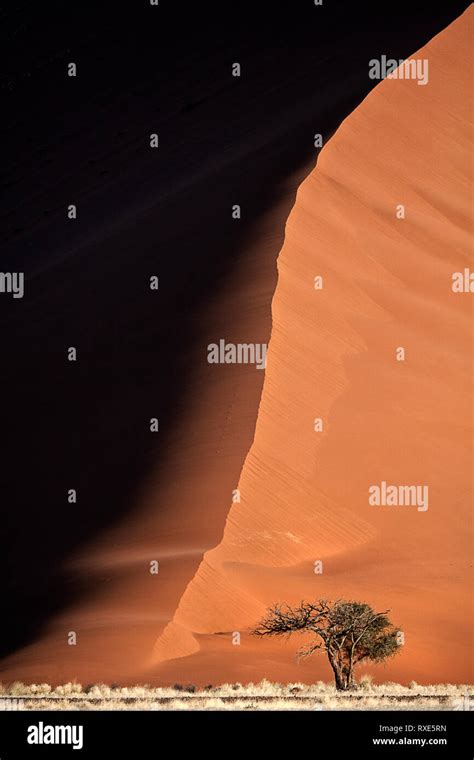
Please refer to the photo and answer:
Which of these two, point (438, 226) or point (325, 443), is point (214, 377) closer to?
point (325, 443)

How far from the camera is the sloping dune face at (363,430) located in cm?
2045

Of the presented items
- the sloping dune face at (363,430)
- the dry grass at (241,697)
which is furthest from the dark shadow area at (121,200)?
the dry grass at (241,697)

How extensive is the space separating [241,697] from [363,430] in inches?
311

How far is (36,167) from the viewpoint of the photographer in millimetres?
46562

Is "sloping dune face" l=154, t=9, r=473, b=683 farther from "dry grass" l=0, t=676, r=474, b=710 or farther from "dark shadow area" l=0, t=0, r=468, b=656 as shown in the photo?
"dark shadow area" l=0, t=0, r=468, b=656

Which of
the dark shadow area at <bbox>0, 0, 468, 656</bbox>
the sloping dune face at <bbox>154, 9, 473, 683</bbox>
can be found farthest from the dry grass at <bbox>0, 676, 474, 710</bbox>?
the dark shadow area at <bbox>0, 0, 468, 656</bbox>

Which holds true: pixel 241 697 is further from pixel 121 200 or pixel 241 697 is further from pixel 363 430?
pixel 121 200

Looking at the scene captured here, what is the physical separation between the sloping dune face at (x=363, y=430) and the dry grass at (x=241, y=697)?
1.89 ft

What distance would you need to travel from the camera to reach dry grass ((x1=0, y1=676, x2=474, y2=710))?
1566 centimetres

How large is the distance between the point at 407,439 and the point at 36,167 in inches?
984

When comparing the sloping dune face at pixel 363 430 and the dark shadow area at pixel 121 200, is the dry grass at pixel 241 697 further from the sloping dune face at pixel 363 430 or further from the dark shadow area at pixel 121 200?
the dark shadow area at pixel 121 200

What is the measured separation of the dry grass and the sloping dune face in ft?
1.89

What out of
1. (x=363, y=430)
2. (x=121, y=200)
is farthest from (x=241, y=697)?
(x=121, y=200)

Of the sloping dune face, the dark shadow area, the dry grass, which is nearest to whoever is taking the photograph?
the dry grass
